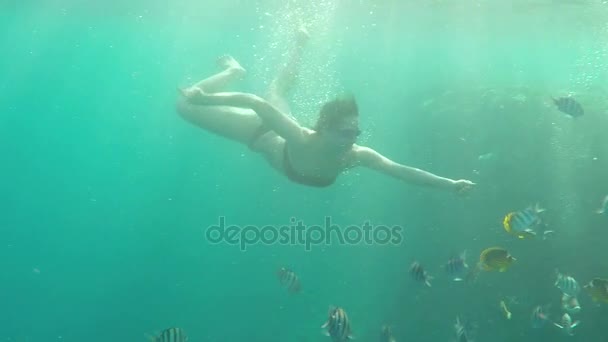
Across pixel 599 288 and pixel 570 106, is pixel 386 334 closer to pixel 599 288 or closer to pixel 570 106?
pixel 599 288

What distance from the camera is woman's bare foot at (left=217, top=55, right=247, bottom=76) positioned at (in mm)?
11227

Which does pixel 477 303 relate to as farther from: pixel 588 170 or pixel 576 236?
pixel 588 170

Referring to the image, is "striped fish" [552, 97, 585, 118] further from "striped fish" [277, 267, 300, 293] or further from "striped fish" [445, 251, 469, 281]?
"striped fish" [277, 267, 300, 293]

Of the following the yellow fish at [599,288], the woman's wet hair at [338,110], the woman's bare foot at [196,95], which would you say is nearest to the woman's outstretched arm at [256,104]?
the woman's bare foot at [196,95]

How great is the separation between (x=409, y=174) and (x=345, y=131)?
1945 millimetres

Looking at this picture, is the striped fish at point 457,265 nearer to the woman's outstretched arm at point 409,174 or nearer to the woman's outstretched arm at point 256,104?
the woman's outstretched arm at point 409,174

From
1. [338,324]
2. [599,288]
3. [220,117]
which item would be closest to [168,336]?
[338,324]

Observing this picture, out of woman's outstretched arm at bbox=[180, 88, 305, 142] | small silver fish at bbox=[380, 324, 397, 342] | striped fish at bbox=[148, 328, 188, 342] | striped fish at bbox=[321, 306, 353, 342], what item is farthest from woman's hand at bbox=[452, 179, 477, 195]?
striped fish at bbox=[148, 328, 188, 342]

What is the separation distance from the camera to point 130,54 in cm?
7344

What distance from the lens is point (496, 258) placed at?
7.83m

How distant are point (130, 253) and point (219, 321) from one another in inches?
837

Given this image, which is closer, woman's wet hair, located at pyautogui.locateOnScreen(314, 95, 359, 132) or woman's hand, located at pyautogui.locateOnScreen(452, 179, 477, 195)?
woman's wet hair, located at pyautogui.locateOnScreen(314, 95, 359, 132)

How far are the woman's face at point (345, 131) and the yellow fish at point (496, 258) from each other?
3.19 meters

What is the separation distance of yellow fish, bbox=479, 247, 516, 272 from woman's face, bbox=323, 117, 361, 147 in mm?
3190
